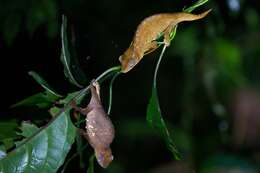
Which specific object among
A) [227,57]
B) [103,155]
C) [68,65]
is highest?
[68,65]

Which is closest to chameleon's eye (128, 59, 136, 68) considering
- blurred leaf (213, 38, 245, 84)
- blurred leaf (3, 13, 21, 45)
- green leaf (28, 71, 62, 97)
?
green leaf (28, 71, 62, 97)

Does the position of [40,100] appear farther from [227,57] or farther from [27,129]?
[227,57]

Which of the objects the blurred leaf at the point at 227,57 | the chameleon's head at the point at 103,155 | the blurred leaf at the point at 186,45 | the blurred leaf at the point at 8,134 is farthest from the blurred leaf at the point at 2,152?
the blurred leaf at the point at 227,57

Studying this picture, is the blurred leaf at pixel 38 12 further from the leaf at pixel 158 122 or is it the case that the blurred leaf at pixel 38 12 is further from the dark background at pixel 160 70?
the leaf at pixel 158 122

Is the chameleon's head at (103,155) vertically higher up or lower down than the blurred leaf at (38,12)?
lower down

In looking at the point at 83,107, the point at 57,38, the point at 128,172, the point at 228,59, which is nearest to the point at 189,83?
the point at 228,59

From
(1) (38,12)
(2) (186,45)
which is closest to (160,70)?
(2) (186,45)
